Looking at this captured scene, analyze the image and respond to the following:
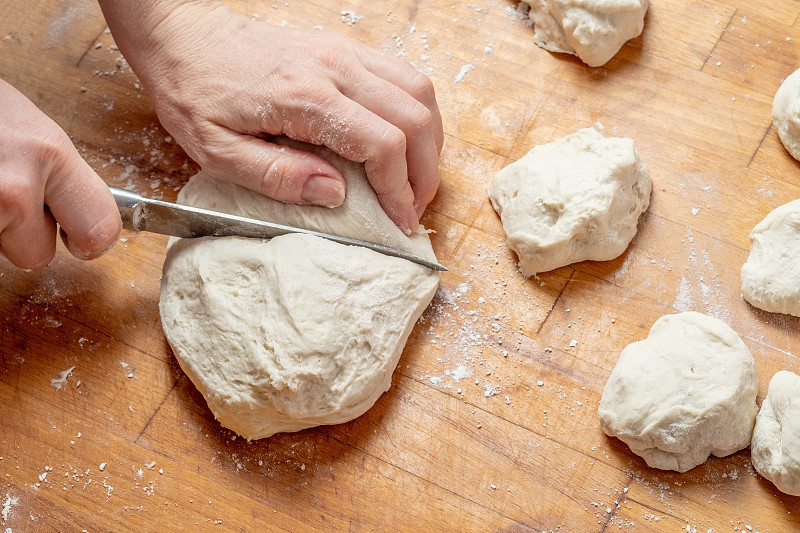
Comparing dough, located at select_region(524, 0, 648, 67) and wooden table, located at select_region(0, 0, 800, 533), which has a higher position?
dough, located at select_region(524, 0, 648, 67)

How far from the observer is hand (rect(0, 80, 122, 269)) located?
1426 millimetres

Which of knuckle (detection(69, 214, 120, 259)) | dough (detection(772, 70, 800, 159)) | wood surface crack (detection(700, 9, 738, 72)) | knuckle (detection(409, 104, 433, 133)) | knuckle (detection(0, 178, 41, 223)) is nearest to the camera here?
knuckle (detection(0, 178, 41, 223))

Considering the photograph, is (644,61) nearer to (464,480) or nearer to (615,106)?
(615,106)

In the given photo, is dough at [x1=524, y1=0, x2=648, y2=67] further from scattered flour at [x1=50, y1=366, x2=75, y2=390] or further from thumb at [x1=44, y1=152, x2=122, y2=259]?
scattered flour at [x1=50, y1=366, x2=75, y2=390]

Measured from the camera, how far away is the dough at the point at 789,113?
71.8 inches

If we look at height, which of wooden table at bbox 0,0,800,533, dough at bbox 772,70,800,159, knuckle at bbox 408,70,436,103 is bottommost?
wooden table at bbox 0,0,800,533

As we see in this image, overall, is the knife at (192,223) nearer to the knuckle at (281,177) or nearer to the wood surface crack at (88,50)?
the knuckle at (281,177)

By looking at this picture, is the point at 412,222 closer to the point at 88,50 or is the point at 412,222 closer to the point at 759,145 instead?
the point at 759,145

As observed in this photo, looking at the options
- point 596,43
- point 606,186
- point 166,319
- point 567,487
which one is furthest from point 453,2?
point 567,487

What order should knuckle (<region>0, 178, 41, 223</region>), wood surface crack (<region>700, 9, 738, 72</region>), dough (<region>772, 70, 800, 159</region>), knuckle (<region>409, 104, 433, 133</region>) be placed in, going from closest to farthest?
knuckle (<region>0, 178, 41, 223</region>) → knuckle (<region>409, 104, 433, 133</region>) → dough (<region>772, 70, 800, 159</region>) → wood surface crack (<region>700, 9, 738, 72</region>)

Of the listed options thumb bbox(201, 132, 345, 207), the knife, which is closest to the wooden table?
the knife

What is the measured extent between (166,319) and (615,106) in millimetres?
1275

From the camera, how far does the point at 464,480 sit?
1619 mm

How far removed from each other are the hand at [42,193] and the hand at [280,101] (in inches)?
10.3
